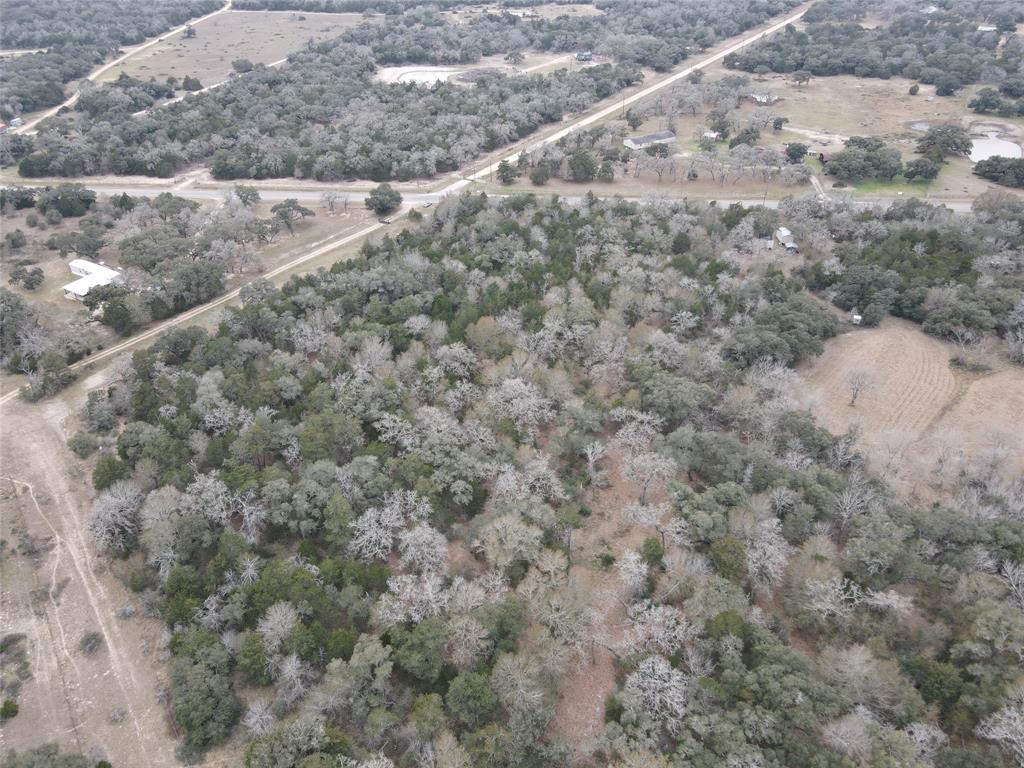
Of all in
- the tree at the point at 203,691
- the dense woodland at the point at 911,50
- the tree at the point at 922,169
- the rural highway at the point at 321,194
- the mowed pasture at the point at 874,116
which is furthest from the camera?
the dense woodland at the point at 911,50

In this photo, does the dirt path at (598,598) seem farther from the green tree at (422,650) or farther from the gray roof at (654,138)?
the gray roof at (654,138)

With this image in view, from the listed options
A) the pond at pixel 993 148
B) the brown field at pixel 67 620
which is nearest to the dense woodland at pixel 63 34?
the brown field at pixel 67 620

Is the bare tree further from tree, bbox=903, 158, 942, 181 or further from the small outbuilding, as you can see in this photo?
tree, bbox=903, 158, 942, 181

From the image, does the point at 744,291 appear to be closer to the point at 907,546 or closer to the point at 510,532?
the point at 907,546

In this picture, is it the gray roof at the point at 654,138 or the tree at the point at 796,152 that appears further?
the gray roof at the point at 654,138

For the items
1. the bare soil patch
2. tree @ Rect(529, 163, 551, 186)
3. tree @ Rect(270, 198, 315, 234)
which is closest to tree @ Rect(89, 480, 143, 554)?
the bare soil patch
